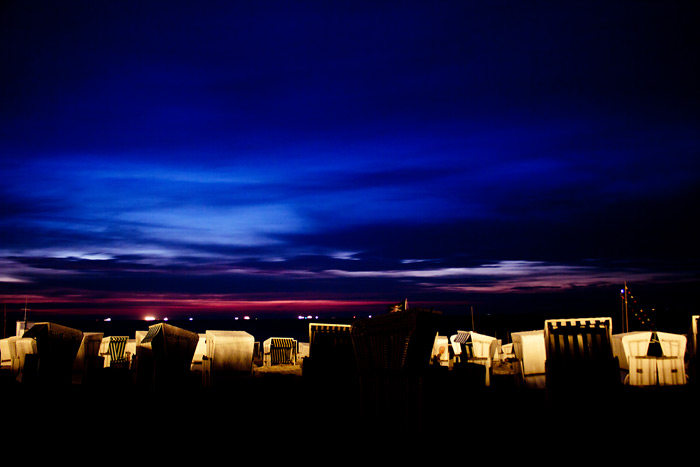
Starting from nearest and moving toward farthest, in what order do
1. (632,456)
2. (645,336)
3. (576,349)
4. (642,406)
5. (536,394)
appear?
(632,456), (576,349), (642,406), (536,394), (645,336)

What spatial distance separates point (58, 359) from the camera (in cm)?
1445

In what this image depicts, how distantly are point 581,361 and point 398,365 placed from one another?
167 inches

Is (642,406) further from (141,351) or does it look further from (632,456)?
(141,351)

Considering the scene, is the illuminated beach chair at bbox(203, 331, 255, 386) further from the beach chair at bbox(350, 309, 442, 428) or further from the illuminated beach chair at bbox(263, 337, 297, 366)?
the beach chair at bbox(350, 309, 442, 428)

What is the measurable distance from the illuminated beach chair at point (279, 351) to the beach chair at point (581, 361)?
17.4 meters

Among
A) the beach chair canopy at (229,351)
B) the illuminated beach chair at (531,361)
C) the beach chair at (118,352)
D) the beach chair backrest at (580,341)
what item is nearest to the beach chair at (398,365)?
the beach chair backrest at (580,341)

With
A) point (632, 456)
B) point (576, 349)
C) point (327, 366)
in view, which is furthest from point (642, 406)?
point (327, 366)

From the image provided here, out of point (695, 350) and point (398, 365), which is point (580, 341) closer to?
point (398, 365)

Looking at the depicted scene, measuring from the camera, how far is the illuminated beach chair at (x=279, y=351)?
2506 cm

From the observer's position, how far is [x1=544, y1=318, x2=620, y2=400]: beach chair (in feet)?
29.5

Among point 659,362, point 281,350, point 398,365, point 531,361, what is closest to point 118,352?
point 281,350

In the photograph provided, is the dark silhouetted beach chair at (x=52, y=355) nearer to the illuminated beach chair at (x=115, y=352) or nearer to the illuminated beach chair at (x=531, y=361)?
the illuminated beach chair at (x=115, y=352)

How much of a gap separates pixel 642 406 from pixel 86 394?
12.1 meters

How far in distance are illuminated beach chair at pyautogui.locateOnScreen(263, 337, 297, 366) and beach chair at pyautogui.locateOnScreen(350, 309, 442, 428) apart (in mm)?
18688
